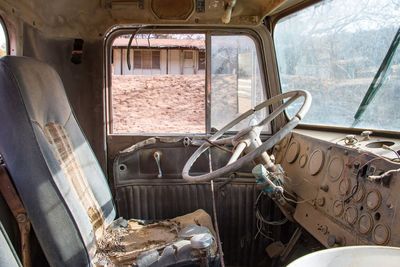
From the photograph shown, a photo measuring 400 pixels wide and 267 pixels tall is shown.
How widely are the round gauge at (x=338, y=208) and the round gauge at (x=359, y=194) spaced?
94 mm

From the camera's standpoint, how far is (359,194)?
1477 mm

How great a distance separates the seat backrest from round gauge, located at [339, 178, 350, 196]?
1.02m

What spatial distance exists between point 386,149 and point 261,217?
3.13ft

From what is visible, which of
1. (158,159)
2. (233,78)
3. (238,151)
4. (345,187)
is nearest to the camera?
(238,151)

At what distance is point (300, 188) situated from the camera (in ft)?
6.38

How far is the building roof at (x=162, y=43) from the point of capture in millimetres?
2418

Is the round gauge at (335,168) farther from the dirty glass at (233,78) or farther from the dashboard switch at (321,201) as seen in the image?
the dirty glass at (233,78)

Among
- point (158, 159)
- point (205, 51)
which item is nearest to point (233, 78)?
point (205, 51)

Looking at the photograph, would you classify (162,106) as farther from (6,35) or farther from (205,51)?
(6,35)

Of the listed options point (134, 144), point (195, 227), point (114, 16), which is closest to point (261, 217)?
point (195, 227)

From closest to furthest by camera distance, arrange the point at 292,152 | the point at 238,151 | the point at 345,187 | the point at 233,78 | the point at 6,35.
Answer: the point at 238,151 → the point at 345,187 → the point at 6,35 → the point at 292,152 → the point at 233,78

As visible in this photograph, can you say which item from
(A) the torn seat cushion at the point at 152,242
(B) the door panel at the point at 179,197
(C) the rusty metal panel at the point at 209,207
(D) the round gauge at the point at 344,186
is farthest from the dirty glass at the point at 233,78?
(D) the round gauge at the point at 344,186

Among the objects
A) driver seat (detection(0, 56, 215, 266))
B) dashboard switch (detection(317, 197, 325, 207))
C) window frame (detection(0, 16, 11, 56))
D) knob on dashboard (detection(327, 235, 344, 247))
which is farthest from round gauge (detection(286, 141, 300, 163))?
window frame (detection(0, 16, 11, 56))

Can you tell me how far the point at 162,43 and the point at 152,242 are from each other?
1334 millimetres
